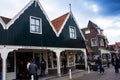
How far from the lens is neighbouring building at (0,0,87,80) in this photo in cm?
1605

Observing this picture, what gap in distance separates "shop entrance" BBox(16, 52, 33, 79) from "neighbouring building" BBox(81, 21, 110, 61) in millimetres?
24149

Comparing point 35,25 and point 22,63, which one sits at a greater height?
point 35,25

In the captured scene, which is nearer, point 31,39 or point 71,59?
point 31,39

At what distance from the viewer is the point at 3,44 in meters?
15.6

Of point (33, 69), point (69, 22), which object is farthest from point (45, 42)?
point (69, 22)

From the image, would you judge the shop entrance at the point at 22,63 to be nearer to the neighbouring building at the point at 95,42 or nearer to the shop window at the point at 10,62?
the shop window at the point at 10,62

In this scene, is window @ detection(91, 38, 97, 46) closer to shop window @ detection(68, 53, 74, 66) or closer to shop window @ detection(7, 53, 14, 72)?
shop window @ detection(68, 53, 74, 66)

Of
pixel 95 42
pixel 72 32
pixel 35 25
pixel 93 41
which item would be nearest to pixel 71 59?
pixel 72 32

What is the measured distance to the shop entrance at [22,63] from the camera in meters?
18.8

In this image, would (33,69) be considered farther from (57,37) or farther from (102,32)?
(102,32)

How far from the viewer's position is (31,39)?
17875 millimetres

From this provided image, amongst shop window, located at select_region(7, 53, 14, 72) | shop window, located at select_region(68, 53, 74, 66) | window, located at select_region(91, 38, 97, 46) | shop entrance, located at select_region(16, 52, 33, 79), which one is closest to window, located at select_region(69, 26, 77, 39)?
shop window, located at select_region(68, 53, 74, 66)

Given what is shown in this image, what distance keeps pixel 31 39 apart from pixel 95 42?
27466 millimetres

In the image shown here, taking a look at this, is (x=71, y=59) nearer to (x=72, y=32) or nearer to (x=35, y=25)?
(x=72, y=32)
